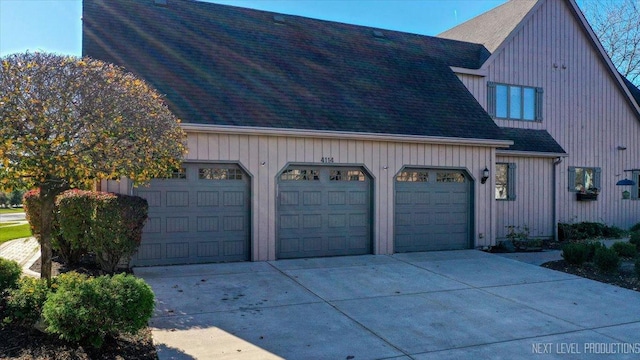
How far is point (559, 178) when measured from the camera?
15.1 meters

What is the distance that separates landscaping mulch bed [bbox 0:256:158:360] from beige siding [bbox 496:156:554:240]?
11.1 meters

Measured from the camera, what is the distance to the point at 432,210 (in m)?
11.7

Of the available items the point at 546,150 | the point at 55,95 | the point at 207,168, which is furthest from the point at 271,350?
the point at 546,150

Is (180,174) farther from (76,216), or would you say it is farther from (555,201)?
(555,201)

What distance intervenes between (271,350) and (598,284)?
6.60 m

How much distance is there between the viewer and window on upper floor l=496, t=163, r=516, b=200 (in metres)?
13.8

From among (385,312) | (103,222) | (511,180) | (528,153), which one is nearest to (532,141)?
(528,153)

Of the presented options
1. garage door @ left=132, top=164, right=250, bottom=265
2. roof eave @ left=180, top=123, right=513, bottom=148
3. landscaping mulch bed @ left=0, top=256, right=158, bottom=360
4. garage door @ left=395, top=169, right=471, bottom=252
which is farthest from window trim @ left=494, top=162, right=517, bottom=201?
landscaping mulch bed @ left=0, top=256, right=158, bottom=360

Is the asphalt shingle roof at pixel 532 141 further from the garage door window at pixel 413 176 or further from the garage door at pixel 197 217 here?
the garage door at pixel 197 217

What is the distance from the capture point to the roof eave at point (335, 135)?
9273mm

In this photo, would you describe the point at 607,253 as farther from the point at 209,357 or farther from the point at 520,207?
the point at 209,357

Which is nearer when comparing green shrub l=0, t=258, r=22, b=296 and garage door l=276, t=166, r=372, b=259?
green shrub l=0, t=258, r=22, b=296

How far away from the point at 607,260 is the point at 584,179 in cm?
749

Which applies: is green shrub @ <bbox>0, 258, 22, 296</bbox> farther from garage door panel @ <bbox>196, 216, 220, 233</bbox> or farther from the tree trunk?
garage door panel @ <bbox>196, 216, 220, 233</bbox>
